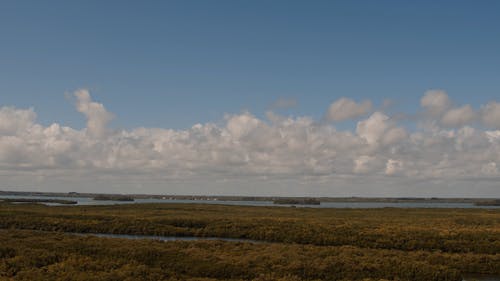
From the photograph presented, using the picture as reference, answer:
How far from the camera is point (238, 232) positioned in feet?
192

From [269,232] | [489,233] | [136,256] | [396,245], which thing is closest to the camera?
[136,256]

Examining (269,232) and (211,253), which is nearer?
(211,253)

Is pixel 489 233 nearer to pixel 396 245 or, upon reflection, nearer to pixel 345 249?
pixel 396 245

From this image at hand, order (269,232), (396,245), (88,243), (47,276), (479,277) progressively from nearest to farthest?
(47,276) → (479,277) → (88,243) → (396,245) → (269,232)

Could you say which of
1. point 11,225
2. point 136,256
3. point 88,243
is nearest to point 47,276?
point 136,256

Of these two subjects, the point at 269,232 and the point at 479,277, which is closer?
the point at 479,277

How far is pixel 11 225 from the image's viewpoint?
64125 mm

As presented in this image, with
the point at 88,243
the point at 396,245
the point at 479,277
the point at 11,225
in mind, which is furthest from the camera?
the point at 11,225

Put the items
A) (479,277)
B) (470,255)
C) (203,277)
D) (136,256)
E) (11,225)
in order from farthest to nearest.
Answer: (11,225) < (470,255) < (136,256) < (479,277) < (203,277)

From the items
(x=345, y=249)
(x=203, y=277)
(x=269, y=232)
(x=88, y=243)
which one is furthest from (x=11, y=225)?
(x=345, y=249)

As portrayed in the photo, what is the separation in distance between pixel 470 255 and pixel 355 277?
1495cm

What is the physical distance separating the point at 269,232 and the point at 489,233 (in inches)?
1061

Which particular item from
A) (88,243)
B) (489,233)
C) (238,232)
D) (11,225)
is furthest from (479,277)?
(11,225)

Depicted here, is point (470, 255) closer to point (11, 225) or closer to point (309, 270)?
point (309, 270)
